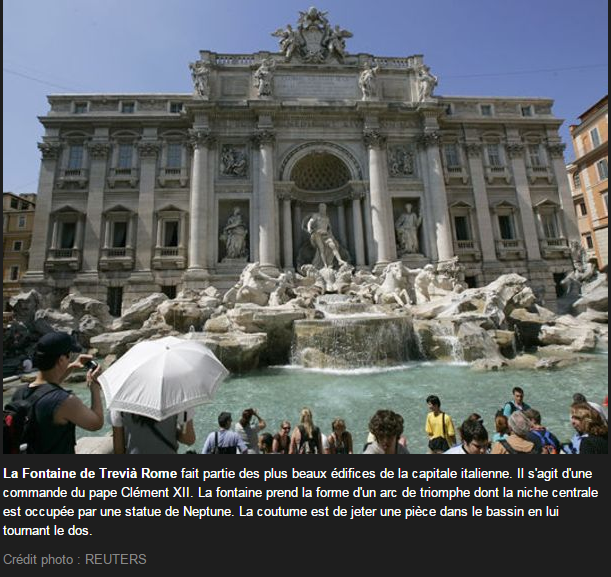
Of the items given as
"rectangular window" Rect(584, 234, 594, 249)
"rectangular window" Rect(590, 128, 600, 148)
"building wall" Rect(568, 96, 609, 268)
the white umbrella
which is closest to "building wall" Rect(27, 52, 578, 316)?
"building wall" Rect(568, 96, 609, 268)

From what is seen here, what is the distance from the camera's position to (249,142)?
19.5m

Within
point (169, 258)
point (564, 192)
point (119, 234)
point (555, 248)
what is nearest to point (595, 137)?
point (564, 192)

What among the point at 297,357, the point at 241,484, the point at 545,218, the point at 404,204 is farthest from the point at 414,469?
the point at 545,218

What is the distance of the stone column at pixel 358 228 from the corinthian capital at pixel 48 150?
16.6 metres

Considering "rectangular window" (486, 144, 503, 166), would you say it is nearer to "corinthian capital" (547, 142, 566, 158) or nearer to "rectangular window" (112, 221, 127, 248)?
"corinthian capital" (547, 142, 566, 158)

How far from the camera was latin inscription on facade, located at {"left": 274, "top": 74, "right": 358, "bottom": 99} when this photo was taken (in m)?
20.0

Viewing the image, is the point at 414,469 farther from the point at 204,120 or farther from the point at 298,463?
the point at 204,120

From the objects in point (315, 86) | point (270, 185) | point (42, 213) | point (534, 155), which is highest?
point (315, 86)

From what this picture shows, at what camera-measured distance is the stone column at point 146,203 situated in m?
18.5

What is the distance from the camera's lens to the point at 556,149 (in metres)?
21.7

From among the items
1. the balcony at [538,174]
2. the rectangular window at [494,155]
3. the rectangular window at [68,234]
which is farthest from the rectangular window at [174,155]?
the balcony at [538,174]

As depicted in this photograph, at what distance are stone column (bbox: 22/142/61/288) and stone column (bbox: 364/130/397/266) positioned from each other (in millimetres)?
17194

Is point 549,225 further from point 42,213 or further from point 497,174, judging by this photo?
point 42,213

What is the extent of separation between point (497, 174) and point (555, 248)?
552 cm
